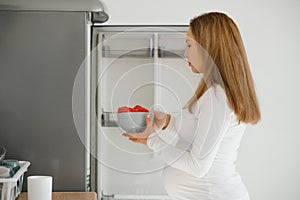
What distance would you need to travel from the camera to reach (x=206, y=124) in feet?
4.66

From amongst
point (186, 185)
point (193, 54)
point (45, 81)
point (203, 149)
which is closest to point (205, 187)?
point (186, 185)

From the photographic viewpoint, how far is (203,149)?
143cm

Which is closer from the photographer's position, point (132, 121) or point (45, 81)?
point (132, 121)

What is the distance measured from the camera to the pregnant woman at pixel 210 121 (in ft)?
4.72

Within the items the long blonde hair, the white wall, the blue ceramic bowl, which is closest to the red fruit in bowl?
the blue ceramic bowl

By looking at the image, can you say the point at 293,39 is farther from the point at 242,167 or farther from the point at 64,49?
the point at 64,49

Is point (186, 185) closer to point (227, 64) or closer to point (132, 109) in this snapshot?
point (132, 109)

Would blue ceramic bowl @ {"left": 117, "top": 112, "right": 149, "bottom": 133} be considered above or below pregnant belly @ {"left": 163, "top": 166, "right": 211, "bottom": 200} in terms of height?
above

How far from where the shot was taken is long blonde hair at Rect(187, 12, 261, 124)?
4.82 feet

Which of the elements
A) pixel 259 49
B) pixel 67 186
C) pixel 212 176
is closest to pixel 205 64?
pixel 212 176

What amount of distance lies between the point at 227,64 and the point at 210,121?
196 mm

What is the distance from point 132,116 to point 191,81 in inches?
14.5

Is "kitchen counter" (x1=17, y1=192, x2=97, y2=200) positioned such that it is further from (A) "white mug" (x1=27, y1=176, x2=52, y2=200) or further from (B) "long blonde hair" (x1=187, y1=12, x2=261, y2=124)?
(B) "long blonde hair" (x1=187, y1=12, x2=261, y2=124)

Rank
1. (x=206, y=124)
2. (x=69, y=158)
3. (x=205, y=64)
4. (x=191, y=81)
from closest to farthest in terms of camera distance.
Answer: (x=206, y=124)
(x=205, y=64)
(x=69, y=158)
(x=191, y=81)
